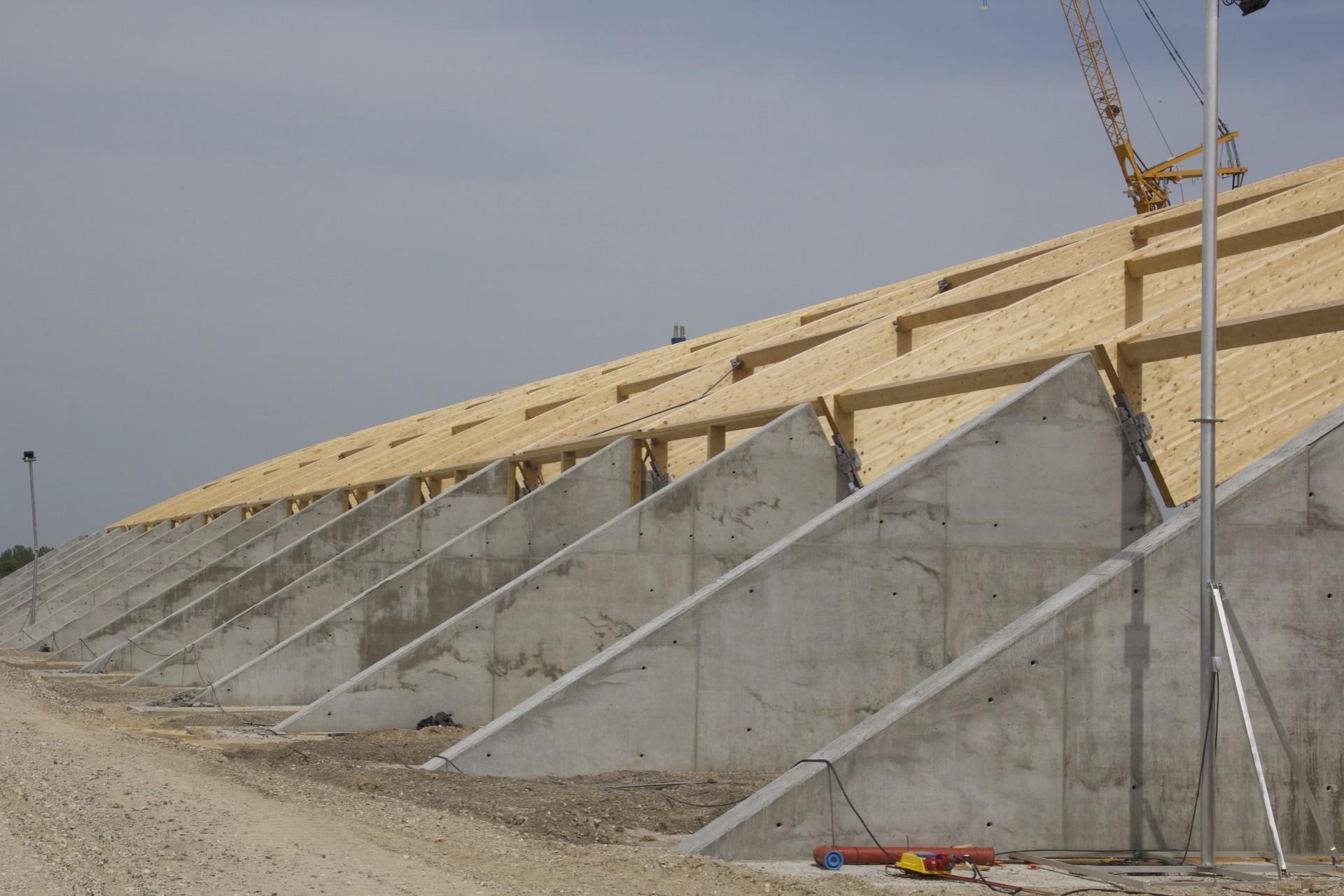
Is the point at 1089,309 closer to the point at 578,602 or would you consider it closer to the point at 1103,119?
the point at 578,602

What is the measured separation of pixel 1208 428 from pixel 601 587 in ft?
23.4

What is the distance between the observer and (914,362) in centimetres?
1266

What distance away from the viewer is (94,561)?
4275 cm

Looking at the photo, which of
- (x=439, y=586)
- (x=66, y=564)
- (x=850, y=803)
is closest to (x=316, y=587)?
(x=439, y=586)

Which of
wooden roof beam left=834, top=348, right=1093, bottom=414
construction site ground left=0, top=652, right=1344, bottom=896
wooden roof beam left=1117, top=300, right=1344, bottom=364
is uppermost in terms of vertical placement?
wooden roof beam left=1117, top=300, right=1344, bottom=364

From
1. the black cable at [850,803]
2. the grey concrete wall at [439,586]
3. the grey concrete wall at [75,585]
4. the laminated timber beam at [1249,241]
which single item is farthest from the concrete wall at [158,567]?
the black cable at [850,803]

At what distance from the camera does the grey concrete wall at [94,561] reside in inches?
1556

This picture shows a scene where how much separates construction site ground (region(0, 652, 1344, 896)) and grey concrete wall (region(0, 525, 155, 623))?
91.1 ft

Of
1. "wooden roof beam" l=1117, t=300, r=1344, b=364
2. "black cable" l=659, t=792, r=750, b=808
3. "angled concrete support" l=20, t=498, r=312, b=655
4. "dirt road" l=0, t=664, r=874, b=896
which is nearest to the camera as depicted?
"dirt road" l=0, t=664, r=874, b=896

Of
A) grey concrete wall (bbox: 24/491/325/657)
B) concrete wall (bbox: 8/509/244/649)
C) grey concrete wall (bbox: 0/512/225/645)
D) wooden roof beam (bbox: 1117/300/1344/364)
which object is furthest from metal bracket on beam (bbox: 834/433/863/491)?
grey concrete wall (bbox: 0/512/225/645)

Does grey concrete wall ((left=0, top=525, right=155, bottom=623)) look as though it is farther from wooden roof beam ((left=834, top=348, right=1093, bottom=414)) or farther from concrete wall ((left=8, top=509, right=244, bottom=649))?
wooden roof beam ((left=834, top=348, right=1093, bottom=414))

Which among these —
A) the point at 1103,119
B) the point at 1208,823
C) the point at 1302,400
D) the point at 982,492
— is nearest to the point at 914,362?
the point at 982,492

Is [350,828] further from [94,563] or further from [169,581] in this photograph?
[94,563]

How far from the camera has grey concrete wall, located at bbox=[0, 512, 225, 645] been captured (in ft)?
110
